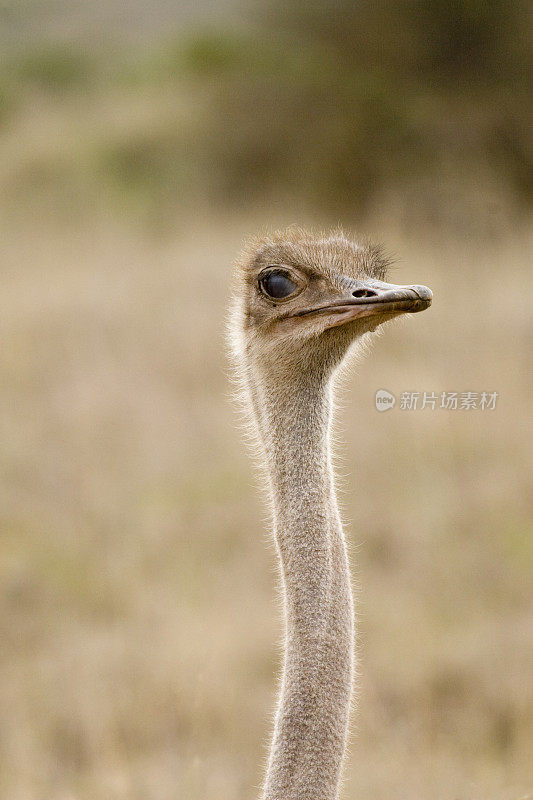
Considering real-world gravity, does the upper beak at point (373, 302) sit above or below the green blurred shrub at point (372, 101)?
below

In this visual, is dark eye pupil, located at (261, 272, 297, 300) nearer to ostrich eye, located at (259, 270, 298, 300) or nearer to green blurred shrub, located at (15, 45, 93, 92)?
ostrich eye, located at (259, 270, 298, 300)

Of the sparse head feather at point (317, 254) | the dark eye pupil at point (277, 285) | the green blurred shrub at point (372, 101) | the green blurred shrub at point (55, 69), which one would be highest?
the green blurred shrub at point (55, 69)

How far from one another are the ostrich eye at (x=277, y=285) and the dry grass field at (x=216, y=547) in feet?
5.30

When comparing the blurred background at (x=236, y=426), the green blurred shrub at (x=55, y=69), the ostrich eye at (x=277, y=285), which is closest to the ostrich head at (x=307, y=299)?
the ostrich eye at (x=277, y=285)

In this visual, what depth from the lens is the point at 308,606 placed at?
2074 millimetres

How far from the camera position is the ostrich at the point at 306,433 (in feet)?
6.60

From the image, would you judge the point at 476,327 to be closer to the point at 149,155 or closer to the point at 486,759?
the point at 486,759

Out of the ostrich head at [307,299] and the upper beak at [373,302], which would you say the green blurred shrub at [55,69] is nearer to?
the ostrich head at [307,299]

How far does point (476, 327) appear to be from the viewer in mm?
8617

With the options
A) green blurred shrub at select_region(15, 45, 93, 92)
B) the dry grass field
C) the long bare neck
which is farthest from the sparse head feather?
green blurred shrub at select_region(15, 45, 93, 92)

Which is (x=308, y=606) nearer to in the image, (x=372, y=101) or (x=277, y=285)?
(x=277, y=285)

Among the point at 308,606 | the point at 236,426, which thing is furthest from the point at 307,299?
the point at 236,426

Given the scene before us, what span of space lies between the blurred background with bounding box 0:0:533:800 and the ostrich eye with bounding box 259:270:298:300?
1.97 meters

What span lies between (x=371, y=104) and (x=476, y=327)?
7.29 m
